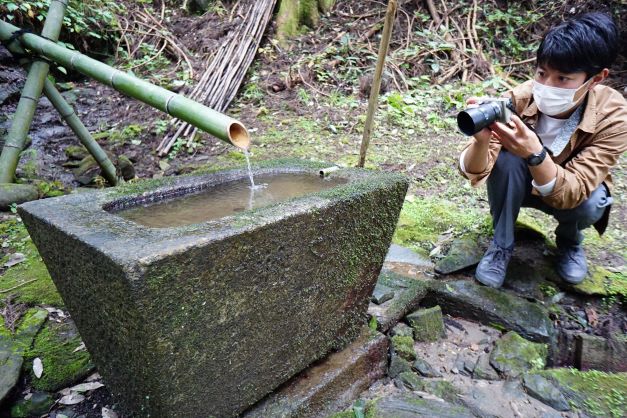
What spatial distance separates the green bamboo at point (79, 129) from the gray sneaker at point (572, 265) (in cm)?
370

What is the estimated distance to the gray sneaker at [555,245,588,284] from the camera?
7.91ft

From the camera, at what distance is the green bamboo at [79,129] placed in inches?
133

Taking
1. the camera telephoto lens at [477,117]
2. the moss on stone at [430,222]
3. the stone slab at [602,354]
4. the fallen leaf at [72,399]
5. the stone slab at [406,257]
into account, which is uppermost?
the camera telephoto lens at [477,117]

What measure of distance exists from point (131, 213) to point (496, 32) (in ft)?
23.5

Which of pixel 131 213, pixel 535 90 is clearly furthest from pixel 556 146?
pixel 131 213

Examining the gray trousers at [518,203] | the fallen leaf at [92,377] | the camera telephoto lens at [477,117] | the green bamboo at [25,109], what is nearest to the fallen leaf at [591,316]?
the gray trousers at [518,203]

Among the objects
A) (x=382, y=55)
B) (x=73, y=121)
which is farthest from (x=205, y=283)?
(x=73, y=121)

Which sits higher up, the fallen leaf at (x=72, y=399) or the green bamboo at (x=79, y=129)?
the green bamboo at (x=79, y=129)

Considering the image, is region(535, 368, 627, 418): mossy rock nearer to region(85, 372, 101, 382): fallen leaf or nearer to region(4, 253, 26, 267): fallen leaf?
region(85, 372, 101, 382): fallen leaf

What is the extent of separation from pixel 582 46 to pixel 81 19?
5885mm

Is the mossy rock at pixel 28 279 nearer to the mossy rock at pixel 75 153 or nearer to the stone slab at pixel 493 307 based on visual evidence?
the mossy rock at pixel 75 153

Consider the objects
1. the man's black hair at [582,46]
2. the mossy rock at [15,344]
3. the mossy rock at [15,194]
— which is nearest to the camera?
the mossy rock at [15,344]

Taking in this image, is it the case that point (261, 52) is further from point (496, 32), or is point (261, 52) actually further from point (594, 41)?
point (594, 41)

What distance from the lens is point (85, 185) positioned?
13.1 feet
